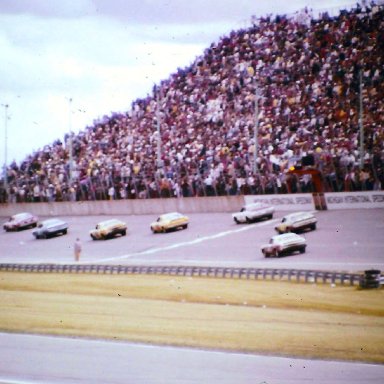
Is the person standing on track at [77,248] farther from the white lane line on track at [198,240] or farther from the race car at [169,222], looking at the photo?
the race car at [169,222]

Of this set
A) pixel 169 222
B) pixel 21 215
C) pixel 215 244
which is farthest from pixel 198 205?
pixel 21 215

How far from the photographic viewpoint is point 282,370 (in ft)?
37.9

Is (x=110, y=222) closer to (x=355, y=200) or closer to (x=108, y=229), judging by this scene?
(x=108, y=229)

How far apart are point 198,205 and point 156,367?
24.8 ft

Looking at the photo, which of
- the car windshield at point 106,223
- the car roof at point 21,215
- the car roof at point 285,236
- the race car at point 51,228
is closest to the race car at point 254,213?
the car roof at point 285,236

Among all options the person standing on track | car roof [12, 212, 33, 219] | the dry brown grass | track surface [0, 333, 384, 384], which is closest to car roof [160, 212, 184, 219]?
the dry brown grass

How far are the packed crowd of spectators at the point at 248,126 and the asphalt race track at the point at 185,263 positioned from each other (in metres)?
1.01

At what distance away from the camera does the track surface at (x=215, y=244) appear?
15375 mm

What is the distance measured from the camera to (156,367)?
12102mm

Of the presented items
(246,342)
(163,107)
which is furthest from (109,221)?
(246,342)

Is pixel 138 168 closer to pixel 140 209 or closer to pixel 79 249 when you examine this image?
pixel 140 209

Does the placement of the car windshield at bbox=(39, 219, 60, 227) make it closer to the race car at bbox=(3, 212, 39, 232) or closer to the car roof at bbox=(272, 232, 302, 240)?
the race car at bbox=(3, 212, 39, 232)

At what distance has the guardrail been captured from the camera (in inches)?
613

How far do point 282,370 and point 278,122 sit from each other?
730cm
